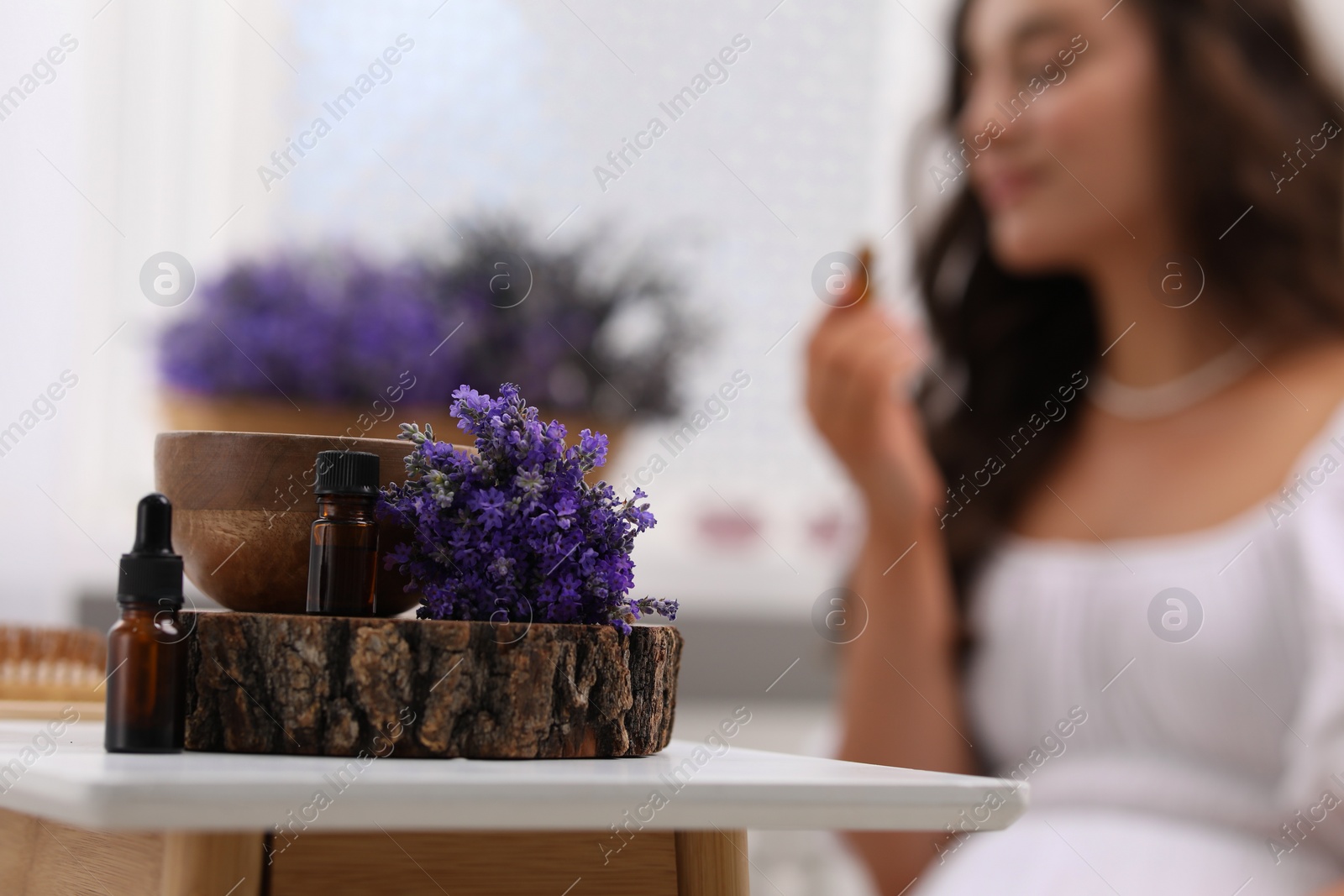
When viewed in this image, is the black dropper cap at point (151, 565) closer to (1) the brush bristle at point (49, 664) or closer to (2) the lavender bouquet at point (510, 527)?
(2) the lavender bouquet at point (510, 527)

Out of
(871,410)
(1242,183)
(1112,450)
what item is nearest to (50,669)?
(871,410)

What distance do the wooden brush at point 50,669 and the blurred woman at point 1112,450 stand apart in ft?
2.95

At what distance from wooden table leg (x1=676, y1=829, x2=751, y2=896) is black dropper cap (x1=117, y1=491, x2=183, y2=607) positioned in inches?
9.8

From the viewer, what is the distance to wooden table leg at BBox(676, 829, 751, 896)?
20.6 inches

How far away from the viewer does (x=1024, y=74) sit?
1.59 meters

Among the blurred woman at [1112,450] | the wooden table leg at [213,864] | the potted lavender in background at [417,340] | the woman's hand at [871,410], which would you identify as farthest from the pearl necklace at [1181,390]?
the wooden table leg at [213,864]

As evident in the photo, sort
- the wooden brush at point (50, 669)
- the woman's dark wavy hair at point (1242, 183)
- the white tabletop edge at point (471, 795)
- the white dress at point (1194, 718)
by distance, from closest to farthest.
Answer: the white tabletop edge at point (471, 795) → the wooden brush at point (50, 669) → the white dress at point (1194, 718) → the woman's dark wavy hair at point (1242, 183)

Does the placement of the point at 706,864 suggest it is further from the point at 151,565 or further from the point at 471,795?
the point at 151,565

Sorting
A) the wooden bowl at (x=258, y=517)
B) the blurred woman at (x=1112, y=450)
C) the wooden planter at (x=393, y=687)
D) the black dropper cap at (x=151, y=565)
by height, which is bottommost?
the wooden planter at (x=393, y=687)

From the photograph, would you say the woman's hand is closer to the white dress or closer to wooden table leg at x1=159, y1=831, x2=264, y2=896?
the white dress

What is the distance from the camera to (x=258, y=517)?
0.59 m

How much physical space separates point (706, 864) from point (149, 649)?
261mm

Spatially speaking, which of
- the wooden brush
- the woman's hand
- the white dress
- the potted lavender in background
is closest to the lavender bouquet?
the wooden brush

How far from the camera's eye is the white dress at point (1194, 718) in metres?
1.20
